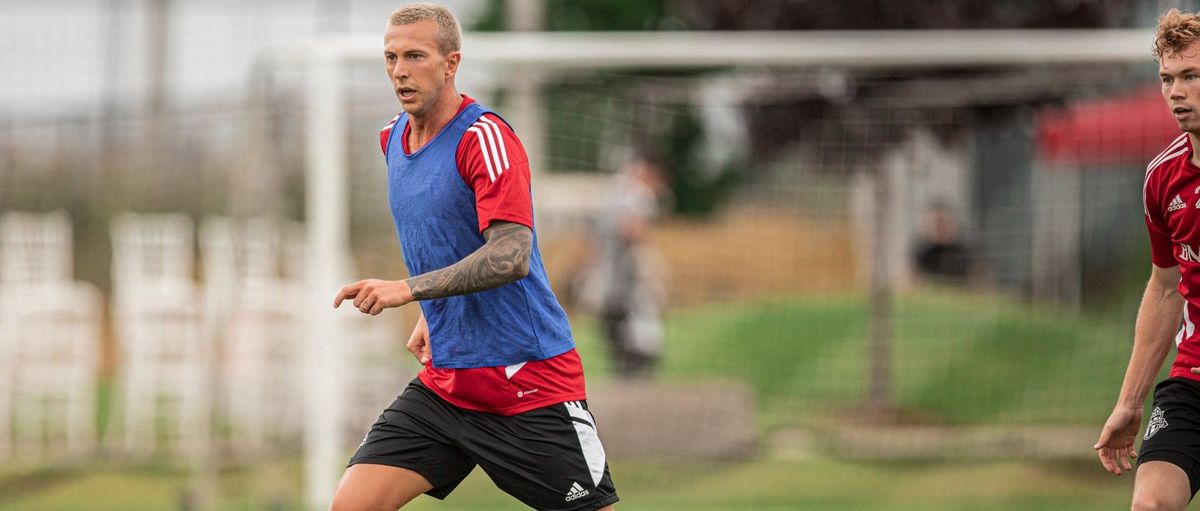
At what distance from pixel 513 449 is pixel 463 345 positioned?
0.35 metres

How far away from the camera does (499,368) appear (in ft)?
15.4

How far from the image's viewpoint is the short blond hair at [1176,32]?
14.1 ft

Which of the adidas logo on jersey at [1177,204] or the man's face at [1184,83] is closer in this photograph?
the man's face at [1184,83]

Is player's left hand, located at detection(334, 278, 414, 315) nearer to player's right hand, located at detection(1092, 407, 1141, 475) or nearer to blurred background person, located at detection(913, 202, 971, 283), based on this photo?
player's right hand, located at detection(1092, 407, 1141, 475)

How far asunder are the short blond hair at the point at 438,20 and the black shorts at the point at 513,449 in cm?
108

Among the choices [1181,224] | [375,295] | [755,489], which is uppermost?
[1181,224]

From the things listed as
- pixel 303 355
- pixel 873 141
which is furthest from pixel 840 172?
pixel 303 355

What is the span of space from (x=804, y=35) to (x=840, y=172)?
98cm

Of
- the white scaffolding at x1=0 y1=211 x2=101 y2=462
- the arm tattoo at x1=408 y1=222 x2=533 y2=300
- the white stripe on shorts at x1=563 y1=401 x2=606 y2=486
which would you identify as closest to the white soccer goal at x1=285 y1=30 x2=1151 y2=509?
the white scaffolding at x1=0 y1=211 x2=101 y2=462

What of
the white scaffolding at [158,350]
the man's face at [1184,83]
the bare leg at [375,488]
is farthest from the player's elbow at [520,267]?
the white scaffolding at [158,350]

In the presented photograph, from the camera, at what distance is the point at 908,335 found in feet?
37.1

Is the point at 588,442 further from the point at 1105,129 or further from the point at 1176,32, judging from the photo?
the point at 1105,129

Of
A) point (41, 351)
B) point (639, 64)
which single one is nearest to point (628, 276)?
point (639, 64)

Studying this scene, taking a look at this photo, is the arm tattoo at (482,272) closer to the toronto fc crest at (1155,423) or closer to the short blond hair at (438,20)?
the short blond hair at (438,20)
